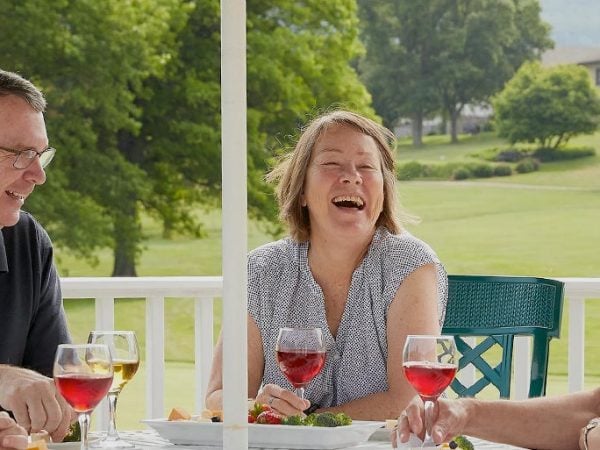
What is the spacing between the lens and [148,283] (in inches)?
151

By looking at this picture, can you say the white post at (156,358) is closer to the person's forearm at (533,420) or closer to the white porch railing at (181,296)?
the white porch railing at (181,296)

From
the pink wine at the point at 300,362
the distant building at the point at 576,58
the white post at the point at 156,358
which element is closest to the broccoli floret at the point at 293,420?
the pink wine at the point at 300,362

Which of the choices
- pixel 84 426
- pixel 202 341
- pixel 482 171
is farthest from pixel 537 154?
pixel 84 426

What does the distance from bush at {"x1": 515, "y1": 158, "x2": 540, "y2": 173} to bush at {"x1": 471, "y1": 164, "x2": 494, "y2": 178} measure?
37 cm

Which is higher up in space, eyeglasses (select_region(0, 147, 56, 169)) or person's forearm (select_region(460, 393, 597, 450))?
eyeglasses (select_region(0, 147, 56, 169))

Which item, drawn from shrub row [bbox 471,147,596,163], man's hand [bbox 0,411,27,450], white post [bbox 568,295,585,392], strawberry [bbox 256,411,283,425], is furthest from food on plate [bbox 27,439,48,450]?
shrub row [bbox 471,147,596,163]

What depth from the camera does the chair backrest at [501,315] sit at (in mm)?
2809

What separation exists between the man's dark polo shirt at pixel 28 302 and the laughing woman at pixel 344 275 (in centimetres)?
38

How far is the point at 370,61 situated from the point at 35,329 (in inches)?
542

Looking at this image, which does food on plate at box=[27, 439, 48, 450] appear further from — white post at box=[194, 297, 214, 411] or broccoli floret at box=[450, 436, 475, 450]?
white post at box=[194, 297, 214, 411]

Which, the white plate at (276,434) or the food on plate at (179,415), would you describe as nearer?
the white plate at (276,434)

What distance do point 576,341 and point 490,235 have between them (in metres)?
12.1

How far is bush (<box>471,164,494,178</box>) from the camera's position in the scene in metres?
15.4

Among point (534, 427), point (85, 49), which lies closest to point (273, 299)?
point (534, 427)
